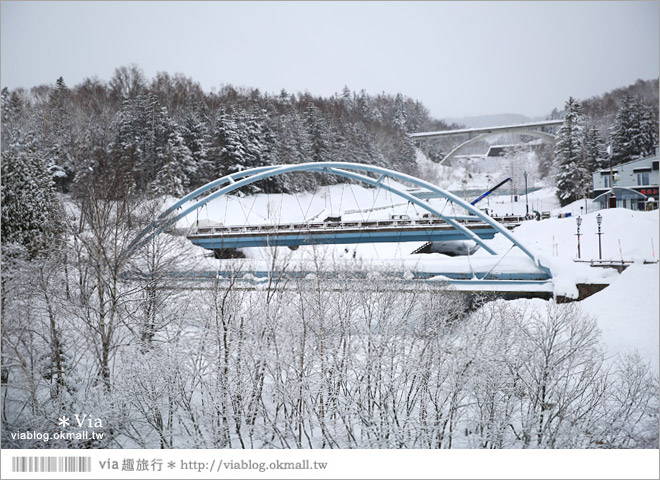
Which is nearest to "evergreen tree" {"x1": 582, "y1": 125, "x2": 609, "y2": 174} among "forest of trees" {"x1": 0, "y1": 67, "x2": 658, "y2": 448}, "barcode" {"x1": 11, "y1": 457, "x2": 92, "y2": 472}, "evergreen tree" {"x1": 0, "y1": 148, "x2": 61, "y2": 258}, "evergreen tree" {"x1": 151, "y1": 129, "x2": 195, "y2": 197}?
"forest of trees" {"x1": 0, "y1": 67, "x2": 658, "y2": 448}

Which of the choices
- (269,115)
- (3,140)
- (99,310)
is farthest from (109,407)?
(269,115)

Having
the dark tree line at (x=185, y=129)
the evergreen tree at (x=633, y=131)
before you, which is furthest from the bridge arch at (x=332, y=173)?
the evergreen tree at (x=633, y=131)

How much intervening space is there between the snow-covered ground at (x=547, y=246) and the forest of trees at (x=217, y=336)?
36 centimetres

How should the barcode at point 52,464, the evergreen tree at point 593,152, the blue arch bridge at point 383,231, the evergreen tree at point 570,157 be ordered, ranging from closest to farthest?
the barcode at point 52,464 → the evergreen tree at point 593,152 → the evergreen tree at point 570,157 → the blue arch bridge at point 383,231

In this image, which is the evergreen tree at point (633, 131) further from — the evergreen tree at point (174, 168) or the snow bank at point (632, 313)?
the evergreen tree at point (174, 168)

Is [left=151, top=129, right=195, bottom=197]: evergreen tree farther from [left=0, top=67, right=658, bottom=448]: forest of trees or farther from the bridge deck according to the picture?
the bridge deck

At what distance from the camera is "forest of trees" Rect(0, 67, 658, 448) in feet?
15.1

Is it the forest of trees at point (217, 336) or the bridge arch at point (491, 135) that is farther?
the bridge arch at point (491, 135)

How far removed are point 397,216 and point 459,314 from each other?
2371 millimetres

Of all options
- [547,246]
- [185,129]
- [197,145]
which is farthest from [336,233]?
[547,246]

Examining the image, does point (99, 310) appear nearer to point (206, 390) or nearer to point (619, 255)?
point (206, 390)

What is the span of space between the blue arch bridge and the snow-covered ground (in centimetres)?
12

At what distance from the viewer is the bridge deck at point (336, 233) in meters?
7.25

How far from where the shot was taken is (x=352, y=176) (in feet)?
23.5
